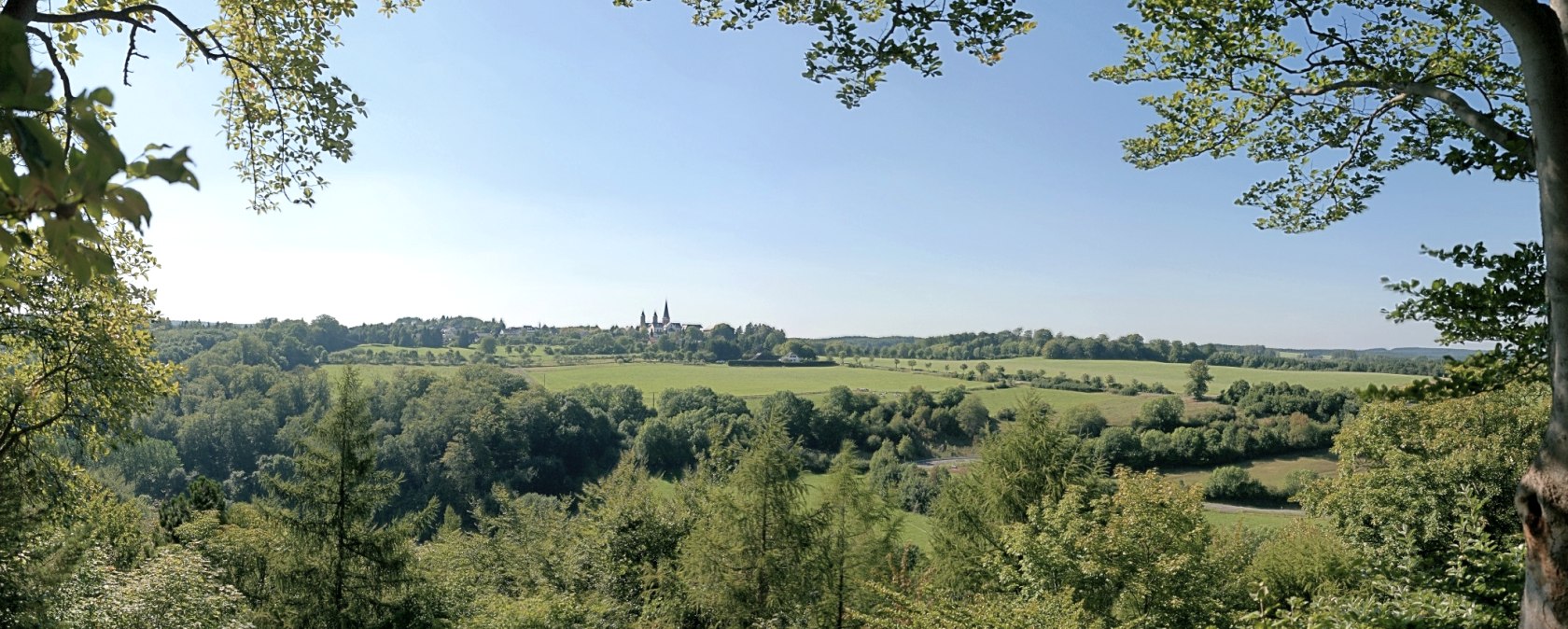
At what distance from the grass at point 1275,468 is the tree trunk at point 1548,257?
46523 mm

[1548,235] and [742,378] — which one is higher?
[1548,235]

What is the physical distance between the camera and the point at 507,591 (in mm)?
21125

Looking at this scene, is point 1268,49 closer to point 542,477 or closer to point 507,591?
point 507,591

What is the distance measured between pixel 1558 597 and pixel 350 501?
1547 cm

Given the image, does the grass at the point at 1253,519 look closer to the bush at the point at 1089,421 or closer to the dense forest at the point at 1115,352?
the bush at the point at 1089,421

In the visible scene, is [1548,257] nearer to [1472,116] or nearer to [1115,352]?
[1472,116]

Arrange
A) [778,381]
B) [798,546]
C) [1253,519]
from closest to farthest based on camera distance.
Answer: [798,546], [1253,519], [778,381]

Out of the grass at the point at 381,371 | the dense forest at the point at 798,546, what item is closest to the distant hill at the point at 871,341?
the grass at the point at 381,371

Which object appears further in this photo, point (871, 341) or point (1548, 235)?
point (871, 341)

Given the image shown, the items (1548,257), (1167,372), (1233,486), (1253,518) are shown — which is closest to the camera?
(1548,257)

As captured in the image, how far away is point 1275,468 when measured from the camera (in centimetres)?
4672

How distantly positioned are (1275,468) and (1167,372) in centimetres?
3272

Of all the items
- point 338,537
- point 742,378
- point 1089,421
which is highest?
point 338,537

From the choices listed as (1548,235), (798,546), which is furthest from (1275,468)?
(1548,235)
